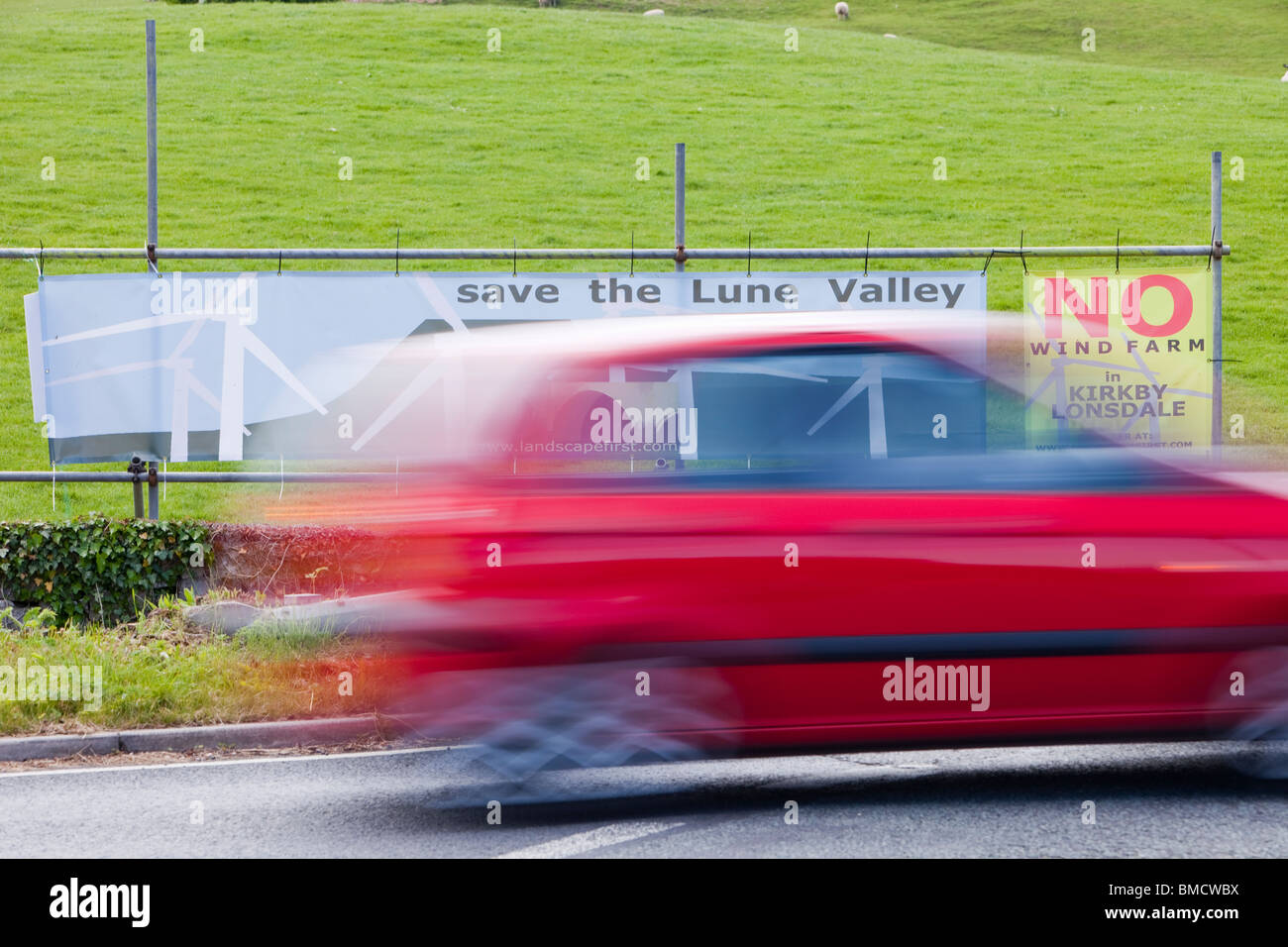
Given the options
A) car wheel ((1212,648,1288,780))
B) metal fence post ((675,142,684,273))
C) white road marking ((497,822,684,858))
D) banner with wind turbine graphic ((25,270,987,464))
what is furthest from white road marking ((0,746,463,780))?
metal fence post ((675,142,684,273))

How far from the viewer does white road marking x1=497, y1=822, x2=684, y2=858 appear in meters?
4.95

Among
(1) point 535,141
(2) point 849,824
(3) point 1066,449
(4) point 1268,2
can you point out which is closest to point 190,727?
(2) point 849,824

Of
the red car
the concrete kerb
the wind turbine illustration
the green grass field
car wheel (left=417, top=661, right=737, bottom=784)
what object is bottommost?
the concrete kerb

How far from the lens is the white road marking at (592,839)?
4.95 metres

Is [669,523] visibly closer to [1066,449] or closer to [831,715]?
[831,715]

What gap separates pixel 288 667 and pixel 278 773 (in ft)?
4.47

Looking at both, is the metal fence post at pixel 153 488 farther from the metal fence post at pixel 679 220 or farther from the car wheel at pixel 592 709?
the car wheel at pixel 592 709

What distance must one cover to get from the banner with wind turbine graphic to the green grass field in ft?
9.29

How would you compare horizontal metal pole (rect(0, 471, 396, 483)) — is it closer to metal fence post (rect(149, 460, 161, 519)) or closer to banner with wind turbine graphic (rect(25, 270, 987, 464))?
metal fence post (rect(149, 460, 161, 519))

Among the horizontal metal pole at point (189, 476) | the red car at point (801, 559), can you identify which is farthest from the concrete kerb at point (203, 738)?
the horizontal metal pole at point (189, 476)

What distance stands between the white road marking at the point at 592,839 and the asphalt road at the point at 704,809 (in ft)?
0.04

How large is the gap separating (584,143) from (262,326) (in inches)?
816

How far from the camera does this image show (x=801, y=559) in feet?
16.4

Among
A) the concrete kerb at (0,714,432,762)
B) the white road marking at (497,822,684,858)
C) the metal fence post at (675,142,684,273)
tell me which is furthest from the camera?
the metal fence post at (675,142,684,273)
